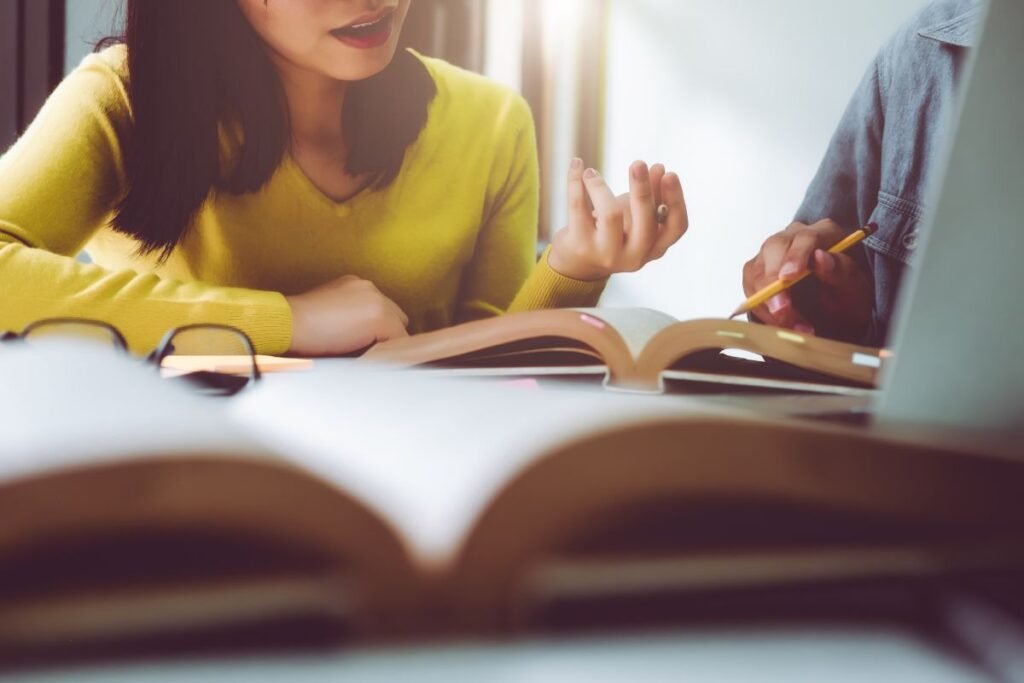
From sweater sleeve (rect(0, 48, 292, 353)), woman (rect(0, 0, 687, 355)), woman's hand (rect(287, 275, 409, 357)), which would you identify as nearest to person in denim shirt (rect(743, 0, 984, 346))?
woman (rect(0, 0, 687, 355))

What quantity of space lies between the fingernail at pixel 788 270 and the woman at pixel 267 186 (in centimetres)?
10

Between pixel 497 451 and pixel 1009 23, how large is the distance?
0.77 feet

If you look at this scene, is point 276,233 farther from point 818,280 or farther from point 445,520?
point 445,520

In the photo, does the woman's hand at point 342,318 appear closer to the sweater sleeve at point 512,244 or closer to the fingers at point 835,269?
the sweater sleeve at point 512,244

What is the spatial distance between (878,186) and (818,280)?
0.49 ft

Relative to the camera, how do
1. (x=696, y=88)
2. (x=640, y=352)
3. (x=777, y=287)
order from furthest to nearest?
(x=696, y=88) → (x=777, y=287) → (x=640, y=352)

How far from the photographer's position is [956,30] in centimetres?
71

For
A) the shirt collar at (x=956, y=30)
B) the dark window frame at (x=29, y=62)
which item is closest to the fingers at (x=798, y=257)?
the shirt collar at (x=956, y=30)

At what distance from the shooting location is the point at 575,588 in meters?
0.19

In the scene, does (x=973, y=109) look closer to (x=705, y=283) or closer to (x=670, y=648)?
(x=670, y=648)

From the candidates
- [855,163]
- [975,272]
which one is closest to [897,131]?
[855,163]

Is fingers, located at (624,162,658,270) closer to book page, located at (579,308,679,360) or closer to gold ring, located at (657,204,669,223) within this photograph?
gold ring, located at (657,204,669,223)

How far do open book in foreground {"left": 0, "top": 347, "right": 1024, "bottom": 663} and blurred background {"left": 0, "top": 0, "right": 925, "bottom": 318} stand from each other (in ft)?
1.64

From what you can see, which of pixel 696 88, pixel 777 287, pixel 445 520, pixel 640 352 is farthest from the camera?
pixel 696 88
